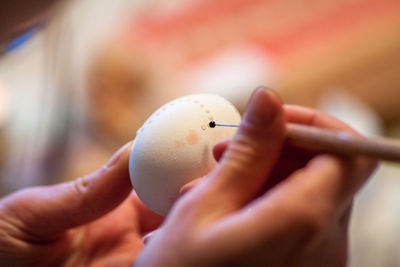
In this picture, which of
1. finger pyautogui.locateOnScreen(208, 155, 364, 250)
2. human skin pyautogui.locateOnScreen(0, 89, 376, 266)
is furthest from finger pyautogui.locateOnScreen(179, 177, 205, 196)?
finger pyautogui.locateOnScreen(208, 155, 364, 250)

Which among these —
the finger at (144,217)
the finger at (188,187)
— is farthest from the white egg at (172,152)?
the finger at (144,217)

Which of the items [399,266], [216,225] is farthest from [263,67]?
[216,225]

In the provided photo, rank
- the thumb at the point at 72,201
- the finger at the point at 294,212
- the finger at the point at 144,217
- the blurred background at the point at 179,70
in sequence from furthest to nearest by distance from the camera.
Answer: the blurred background at the point at 179,70 < the finger at the point at 144,217 < the thumb at the point at 72,201 < the finger at the point at 294,212

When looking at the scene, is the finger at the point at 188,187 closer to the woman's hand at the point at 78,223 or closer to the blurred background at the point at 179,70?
the woman's hand at the point at 78,223

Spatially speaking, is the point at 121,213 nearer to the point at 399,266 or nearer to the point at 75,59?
the point at 399,266

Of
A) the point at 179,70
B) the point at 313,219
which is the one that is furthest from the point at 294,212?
the point at 179,70

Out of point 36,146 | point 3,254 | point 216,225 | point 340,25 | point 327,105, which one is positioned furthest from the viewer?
point 340,25
